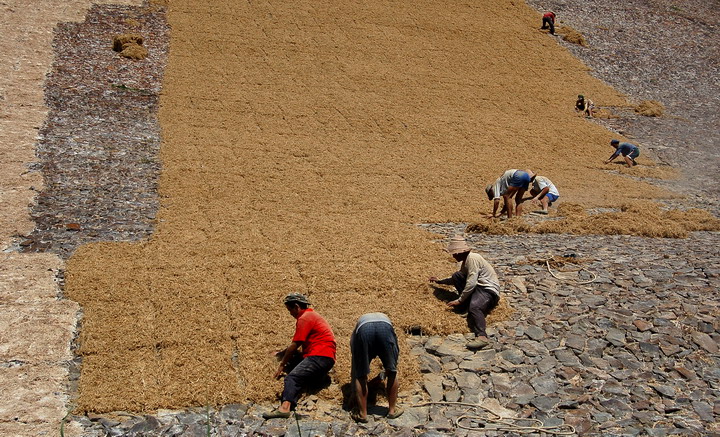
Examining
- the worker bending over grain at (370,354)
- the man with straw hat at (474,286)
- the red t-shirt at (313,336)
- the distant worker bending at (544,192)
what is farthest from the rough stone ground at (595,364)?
the distant worker bending at (544,192)

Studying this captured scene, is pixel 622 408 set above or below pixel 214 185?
above

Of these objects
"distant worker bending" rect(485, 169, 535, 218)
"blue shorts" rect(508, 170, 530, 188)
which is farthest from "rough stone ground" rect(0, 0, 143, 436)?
"blue shorts" rect(508, 170, 530, 188)

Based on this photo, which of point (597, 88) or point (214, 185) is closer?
point (214, 185)

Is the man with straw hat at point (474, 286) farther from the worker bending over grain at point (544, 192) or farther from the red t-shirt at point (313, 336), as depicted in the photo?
the worker bending over grain at point (544, 192)

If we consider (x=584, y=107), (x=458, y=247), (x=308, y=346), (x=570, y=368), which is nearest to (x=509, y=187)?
(x=458, y=247)

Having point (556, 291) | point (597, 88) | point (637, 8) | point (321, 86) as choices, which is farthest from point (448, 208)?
point (637, 8)

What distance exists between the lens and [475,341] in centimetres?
844

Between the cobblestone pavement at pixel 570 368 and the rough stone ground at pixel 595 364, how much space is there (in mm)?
15

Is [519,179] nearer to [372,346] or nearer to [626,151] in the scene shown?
[626,151]

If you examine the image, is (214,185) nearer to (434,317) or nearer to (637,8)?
(434,317)

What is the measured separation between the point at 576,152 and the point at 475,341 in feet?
39.4

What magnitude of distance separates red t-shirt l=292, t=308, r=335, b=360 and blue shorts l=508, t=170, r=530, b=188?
7.00m

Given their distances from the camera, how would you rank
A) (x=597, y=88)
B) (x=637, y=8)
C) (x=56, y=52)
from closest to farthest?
(x=56, y=52) < (x=597, y=88) < (x=637, y=8)

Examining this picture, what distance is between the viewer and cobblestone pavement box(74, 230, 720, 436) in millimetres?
6906
